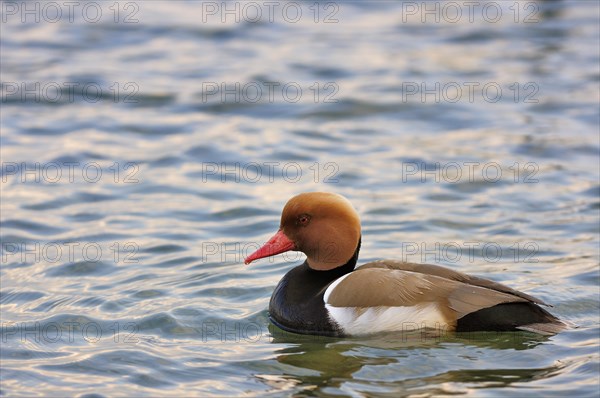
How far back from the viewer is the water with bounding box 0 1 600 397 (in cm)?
754

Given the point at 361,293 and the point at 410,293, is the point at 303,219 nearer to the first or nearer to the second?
the point at 361,293

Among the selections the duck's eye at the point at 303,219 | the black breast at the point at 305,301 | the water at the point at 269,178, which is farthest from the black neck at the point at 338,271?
the water at the point at 269,178

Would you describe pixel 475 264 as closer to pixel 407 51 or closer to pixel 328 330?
pixel 328 330

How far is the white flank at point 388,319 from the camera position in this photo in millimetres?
7691

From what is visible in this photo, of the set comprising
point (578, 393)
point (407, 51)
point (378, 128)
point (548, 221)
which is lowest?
point (578, 393)

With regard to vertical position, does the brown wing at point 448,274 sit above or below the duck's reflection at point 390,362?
above

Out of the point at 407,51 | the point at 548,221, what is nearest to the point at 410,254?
the point at 548,221

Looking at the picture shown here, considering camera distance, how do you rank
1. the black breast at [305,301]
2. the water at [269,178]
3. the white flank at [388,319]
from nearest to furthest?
the water at [269,178] → the white flank at [388,319] → the black breast at [305,301]

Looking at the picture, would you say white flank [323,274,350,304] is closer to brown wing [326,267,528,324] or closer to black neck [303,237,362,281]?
brown wing [326,267,528,324]

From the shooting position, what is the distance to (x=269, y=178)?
40.4 feet

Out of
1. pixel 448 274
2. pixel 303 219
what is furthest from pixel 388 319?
pixel 303 219

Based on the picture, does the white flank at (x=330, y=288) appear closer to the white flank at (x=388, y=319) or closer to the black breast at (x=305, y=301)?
the black breast at (x=305, y=301)

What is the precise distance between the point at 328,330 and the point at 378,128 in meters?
6.52

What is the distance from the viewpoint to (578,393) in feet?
22.7
